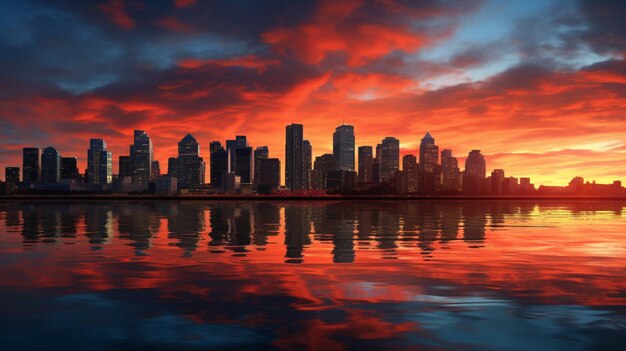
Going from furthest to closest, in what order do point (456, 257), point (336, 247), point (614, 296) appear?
point (336, 247), point (456, 257), point (614, 296)

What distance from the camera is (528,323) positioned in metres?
17.6

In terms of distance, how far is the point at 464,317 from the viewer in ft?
60.5

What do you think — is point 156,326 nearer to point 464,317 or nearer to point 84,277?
point 464,317

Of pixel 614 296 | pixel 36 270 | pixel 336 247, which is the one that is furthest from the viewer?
pixel 336 247

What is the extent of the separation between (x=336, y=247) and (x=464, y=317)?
979 inches

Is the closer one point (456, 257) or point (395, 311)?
point (395, 311)

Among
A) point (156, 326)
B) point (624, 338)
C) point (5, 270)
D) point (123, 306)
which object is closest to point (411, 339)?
point (624, 338)

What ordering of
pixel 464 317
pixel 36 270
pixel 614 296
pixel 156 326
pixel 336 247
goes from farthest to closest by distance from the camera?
pixel 336 247 < pixel 36 270 < pixel 614 296 < pixel 464 317 < pixel 156 326

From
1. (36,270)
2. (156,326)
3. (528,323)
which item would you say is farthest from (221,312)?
(36,270)

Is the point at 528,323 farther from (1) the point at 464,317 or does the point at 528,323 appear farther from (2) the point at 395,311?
(2) the point at 395,311

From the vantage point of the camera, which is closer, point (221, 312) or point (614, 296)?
point (221, 312)

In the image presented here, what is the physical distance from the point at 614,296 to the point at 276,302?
14.6 metres

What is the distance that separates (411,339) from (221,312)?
7073 mm

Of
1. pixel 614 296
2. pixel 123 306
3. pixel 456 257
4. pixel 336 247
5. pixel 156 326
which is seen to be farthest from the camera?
pixel 336 247
